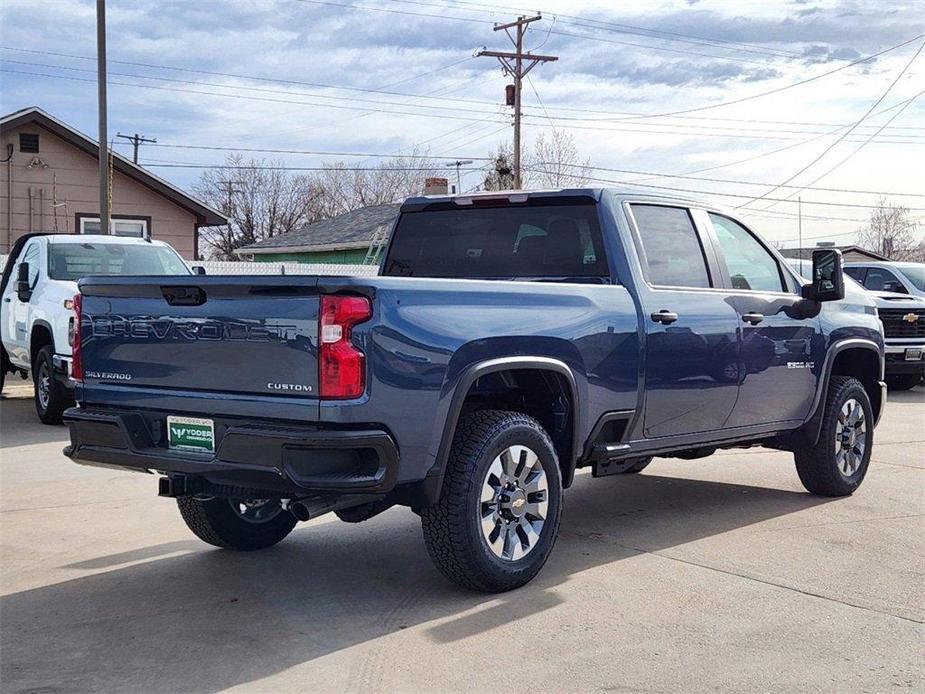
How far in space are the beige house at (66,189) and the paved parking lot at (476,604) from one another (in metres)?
19.4

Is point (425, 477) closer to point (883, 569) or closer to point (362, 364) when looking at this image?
point (362, 364)

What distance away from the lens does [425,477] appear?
5188 millimetres

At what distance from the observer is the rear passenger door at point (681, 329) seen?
257 inches

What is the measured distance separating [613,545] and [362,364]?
2.48 metres

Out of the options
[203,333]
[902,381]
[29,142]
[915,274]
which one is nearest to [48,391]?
[203,333]

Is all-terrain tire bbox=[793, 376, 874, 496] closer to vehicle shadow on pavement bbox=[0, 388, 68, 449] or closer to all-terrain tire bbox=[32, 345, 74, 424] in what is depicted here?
vehicle shadow on pavement bbox=[0, 388, 68, 449]

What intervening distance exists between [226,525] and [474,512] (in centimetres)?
174

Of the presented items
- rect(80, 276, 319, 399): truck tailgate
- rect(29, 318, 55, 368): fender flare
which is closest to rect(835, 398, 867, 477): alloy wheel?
rect(80, 276, 319, 399): truck tailgate

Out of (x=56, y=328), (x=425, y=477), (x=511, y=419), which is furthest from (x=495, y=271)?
(x=56, y=328)

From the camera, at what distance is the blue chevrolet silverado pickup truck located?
493 cm

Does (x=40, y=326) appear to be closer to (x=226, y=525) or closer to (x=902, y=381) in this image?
(x=226, y=525)

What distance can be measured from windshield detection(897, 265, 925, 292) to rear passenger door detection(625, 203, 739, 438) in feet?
Answer: 41.6

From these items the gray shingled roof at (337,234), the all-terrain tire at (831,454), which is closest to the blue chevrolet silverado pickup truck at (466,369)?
the all-terrain tire at (831,454)

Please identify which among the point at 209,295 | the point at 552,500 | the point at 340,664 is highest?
the point at 209,295
